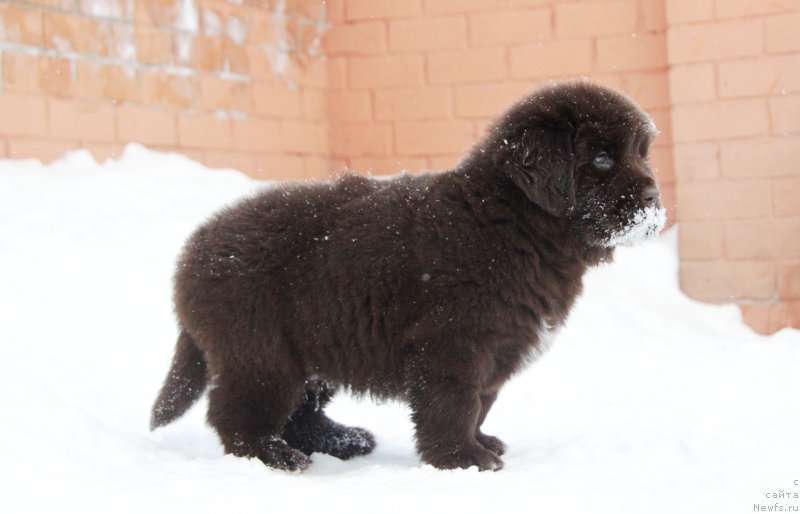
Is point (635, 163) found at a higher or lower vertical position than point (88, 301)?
higher

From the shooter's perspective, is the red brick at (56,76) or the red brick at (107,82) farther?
the red brick at (107,82)

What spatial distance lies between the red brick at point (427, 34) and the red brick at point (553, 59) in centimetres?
49

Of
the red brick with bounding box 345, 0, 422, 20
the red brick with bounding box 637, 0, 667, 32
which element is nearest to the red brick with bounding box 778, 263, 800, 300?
the red brick with bounding box 637, 0, 667, 32

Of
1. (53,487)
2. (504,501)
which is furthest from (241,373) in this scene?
(504,501)

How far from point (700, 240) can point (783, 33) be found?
60.8 inches

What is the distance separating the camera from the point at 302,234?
167 inches

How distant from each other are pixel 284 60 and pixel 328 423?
4.59 meters

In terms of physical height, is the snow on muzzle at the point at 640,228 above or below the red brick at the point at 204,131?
below

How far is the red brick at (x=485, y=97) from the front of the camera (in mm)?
8242

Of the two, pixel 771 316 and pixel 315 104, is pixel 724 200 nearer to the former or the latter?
pixel 771 316

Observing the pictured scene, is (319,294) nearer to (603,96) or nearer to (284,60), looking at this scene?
(603,96)

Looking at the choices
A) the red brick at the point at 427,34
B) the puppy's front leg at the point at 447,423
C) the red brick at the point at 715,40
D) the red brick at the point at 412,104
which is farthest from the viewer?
the red brick at the point at 412,104

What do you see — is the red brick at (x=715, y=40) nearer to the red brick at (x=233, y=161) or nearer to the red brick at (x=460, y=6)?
the red brick at (x=460, y=6)

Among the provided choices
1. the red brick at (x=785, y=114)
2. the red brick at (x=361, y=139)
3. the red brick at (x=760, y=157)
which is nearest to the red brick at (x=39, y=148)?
the red brick at (x=361, y=139)
